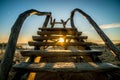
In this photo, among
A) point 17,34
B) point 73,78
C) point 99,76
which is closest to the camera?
A: point 17,34

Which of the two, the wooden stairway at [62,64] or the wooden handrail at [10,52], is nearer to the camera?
the wooden handrail at [10,52]

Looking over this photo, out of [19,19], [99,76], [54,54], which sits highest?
[19,19]

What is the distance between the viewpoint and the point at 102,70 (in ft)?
5.03

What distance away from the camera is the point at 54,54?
204cm

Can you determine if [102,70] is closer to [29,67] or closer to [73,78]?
[29,67]

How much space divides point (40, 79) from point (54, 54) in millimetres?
1096

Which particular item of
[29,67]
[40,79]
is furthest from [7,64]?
[40,79]

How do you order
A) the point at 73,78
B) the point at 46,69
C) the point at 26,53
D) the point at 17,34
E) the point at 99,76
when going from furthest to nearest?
the point at 73,78, the point at 26,53, the point at 99,76, the point at 17,34, the point at 46,69

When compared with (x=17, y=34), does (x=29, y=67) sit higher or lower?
lower

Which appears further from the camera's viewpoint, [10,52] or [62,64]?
[62,64]

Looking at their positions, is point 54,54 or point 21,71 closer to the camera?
point 21,71

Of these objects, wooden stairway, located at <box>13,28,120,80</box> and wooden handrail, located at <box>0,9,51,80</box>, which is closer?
wooden handrail, located at <box>0,9,51,80</box>

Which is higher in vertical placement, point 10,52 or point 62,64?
point 10,52

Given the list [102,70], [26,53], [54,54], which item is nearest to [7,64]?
[26,53]
